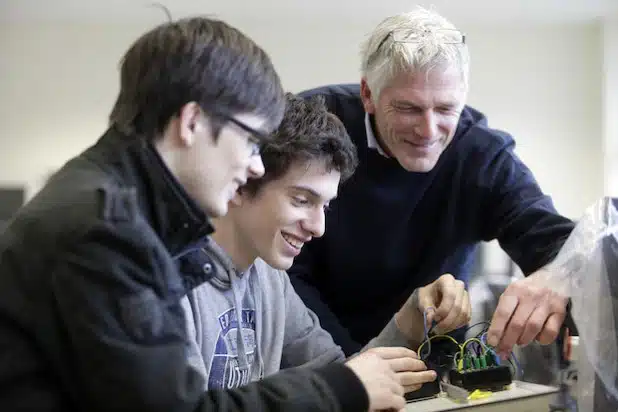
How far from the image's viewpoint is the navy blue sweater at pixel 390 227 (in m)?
1.38

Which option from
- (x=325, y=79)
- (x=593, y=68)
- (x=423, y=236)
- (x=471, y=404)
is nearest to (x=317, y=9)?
(x=325, y=79)

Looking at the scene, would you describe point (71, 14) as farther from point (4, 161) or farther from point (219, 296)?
point (219, 296)

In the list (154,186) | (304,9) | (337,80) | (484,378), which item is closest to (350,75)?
(337,80)

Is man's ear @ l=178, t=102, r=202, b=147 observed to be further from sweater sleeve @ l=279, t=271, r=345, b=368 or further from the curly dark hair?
sweater sleeve @ l=279, t=271, r=345, b=368

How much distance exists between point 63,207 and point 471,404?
58cm

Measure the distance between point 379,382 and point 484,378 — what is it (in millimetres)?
239

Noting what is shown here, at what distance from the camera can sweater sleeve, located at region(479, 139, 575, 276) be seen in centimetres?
117

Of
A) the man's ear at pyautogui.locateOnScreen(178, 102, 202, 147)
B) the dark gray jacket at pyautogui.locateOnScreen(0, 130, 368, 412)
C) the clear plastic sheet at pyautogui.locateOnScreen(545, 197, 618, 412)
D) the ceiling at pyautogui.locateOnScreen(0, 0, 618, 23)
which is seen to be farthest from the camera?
the ceiling at pyautogui.locateOnScreen(0, 0, 618, 23)

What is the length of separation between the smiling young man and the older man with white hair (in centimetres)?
25

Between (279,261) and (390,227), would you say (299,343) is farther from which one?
(390,227)

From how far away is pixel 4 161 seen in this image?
3.87 metres

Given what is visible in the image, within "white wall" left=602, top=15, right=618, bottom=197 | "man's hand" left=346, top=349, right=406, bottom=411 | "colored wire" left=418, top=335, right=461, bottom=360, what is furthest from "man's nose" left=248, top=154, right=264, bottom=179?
"white wall" left=602, top=15, right=618, bottom=197

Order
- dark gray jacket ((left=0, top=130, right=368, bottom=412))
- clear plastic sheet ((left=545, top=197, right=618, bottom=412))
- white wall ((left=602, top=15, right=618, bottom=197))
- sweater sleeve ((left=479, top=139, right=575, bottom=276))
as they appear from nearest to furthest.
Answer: dark gray jacket ((left=0, top=130, right=368, bottom=412))
clear plastic sheet ((left=545, top=197, right=618, bottom=412))
sweater sleeve ((left=479, top=139, right=575, bottom=276))
white wall ((left=602, top=15, right=618, bottom=197))

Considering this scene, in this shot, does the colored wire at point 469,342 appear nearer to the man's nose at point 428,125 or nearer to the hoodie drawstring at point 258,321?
the hoodie drawstring at point 258,321
